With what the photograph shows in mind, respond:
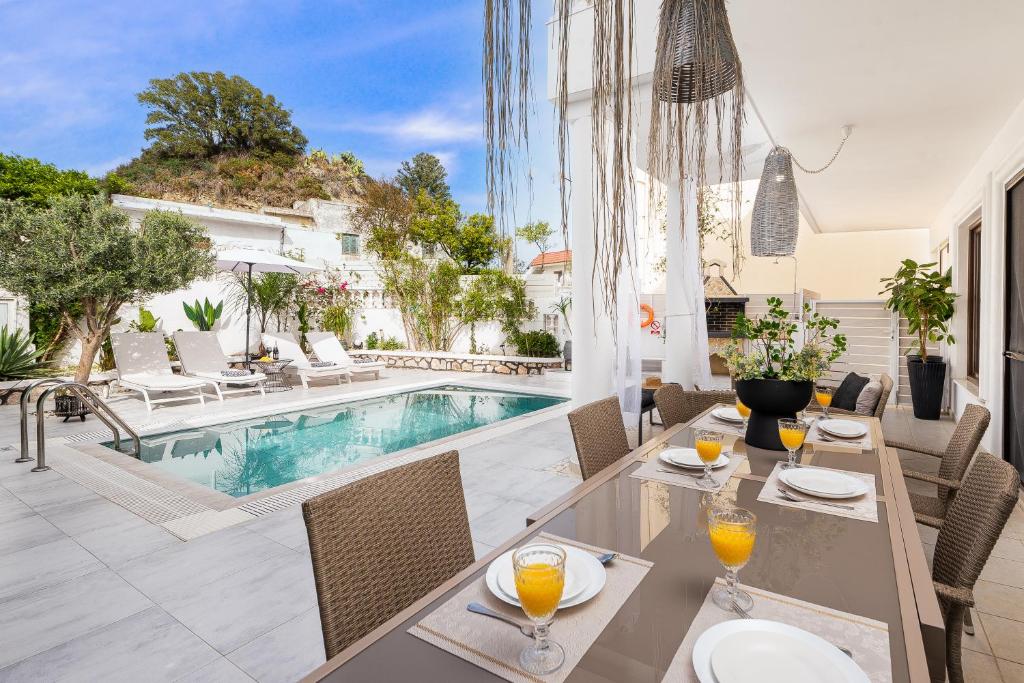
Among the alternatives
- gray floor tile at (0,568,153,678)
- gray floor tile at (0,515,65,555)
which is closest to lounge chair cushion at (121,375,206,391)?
gray floor tile at (0,515,65,555)

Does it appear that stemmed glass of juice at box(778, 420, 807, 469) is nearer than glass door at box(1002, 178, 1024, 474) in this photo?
Yes

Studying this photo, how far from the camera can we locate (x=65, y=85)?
28.7m

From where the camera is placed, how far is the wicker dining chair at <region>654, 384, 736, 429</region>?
3.11 m

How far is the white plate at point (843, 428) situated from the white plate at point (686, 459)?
703mm

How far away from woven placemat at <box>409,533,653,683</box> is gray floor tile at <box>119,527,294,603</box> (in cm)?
194

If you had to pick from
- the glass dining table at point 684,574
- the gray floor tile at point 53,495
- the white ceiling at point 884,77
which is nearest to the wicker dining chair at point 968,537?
the glass dining table at point 684,574

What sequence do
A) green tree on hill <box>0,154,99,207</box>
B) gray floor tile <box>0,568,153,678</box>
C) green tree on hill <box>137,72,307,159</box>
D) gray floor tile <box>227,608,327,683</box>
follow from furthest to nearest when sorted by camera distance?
green tree on hill <box>137,72,307,159</box> < green tree on hill <box>0,154,99,207</box> < gray floor tile <box>0,568,153,678</box> < gray floor tile <box>227,608,327,683</box>

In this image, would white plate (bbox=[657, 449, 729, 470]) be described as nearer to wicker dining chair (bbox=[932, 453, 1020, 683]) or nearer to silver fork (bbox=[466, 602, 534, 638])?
wicker dining chair (bbox=[932, 453, 1020, 683])

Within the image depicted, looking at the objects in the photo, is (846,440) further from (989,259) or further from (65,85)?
(65,85)

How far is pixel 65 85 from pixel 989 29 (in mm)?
39608

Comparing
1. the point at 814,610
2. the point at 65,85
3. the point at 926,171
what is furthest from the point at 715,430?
the point at 65,85

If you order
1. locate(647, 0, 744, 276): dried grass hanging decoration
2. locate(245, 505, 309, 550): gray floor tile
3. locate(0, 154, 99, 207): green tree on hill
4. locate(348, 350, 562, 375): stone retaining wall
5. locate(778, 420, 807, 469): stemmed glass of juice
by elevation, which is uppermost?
locate(0, 154, 99, 207): green tree on hill

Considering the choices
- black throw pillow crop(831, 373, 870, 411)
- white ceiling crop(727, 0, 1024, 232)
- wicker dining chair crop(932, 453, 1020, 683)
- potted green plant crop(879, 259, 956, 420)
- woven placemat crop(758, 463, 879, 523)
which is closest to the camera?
wicker dining chair crop(932, 453, 1020, 683)

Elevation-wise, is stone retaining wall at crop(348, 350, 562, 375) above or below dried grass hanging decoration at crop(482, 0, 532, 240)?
below
